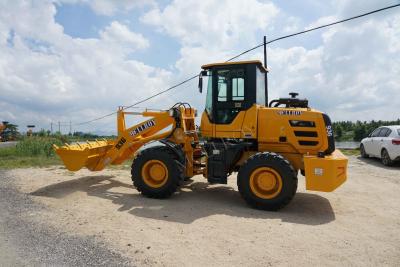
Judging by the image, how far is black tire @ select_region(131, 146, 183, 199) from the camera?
26.8 feet

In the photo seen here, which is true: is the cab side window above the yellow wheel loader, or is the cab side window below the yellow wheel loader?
above

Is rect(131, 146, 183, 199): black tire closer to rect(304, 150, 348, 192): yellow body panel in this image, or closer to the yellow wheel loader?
the yellow wheel loader

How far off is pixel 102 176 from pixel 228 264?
671 centimetres

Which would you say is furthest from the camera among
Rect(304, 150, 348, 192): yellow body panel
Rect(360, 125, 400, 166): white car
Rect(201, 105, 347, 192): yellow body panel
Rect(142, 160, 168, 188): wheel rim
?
Rect(360, 125, 400, 166): white car

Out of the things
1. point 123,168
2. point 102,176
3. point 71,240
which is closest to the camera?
point 71,240

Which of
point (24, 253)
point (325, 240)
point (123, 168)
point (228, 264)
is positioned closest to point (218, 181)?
point (325, 240)

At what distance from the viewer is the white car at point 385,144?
1360 cm

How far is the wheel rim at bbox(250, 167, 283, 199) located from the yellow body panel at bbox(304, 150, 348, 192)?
1.95 ft

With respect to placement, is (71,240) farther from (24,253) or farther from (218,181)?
(218,181)

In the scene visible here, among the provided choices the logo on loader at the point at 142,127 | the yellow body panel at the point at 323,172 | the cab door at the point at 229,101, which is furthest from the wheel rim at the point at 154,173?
the yellow body panel at the point at 323,172

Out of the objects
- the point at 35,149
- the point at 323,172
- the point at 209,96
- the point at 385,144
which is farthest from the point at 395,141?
the point at 35,149

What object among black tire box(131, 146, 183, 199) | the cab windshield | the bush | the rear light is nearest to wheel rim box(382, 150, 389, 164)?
the rear light

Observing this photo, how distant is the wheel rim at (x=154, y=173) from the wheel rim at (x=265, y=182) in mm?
2014

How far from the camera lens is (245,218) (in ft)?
22.3
